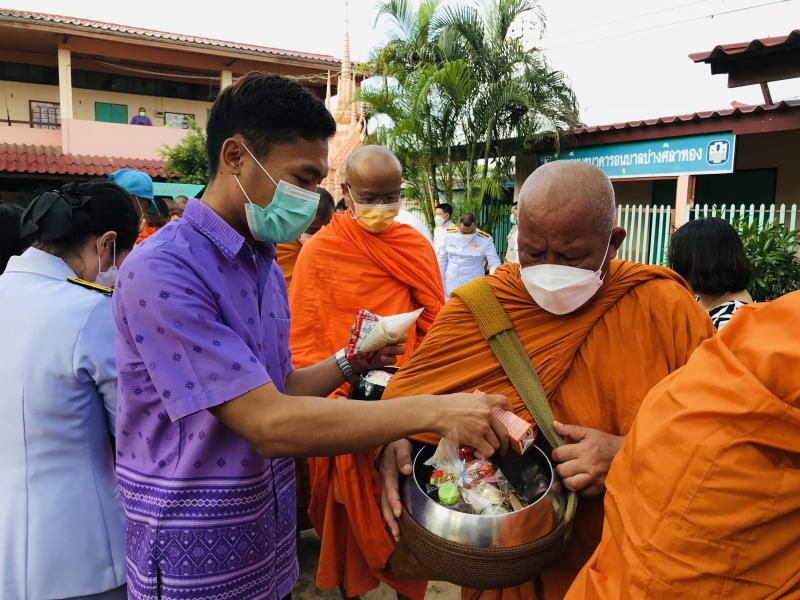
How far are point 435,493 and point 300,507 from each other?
220cm

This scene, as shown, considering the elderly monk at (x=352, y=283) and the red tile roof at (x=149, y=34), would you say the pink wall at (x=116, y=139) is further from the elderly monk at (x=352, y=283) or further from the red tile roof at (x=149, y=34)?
the elderly monk at (x=352, y=283)

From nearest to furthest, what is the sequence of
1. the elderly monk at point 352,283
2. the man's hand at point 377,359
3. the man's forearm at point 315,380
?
the man's forearm at point 315,380, the man's hand at point 377,359, the elderly monk at point 352,283

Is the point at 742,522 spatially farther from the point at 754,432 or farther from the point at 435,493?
the point at 435,493

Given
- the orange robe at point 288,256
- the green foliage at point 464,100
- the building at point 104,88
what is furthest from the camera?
the building at point 104,88

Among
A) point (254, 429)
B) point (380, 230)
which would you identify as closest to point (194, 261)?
point (254, 429)

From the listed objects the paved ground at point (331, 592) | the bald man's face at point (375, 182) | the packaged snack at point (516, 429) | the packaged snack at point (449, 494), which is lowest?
the paved ground at point (331, 592)

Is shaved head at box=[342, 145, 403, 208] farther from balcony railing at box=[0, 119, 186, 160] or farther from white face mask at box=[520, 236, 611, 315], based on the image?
balcony railing at box=[0, 119, 186, 160]

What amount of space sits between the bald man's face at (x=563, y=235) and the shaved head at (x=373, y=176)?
146 cm

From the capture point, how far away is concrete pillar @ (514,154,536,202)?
39.4 ft

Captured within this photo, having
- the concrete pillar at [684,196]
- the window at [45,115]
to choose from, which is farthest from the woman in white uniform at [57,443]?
the window at [45,115]

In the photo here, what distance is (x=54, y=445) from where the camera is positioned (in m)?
1.61

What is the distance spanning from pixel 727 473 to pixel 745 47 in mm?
5739

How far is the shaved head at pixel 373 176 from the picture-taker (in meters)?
3.07

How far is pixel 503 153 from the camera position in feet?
39.7
